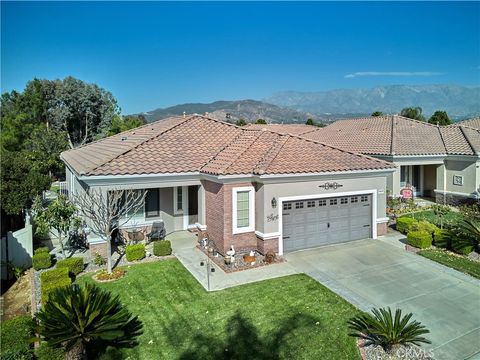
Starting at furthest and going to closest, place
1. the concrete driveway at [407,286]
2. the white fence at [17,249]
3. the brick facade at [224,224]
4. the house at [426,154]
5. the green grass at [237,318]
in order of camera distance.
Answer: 1. the house at [426,154]
2. the brick facade at [224,224]
3. the white fence at [17,249]
4. the concrete driveway at [407,286]
5. the green grass at [237,318]

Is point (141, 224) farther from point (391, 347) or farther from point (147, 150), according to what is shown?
point (391, 347)

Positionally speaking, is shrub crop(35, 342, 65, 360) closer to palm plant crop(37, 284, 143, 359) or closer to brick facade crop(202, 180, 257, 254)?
palm plant crop(37, 284, 143, 359)

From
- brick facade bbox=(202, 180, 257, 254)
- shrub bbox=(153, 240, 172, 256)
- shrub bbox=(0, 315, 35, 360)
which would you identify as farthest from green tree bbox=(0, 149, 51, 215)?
shrub bbox=(0, 315, 35, 360)

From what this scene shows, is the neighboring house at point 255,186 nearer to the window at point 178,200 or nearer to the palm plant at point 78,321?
the window at point 178,200

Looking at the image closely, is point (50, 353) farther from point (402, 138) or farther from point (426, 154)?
point (402, 138)

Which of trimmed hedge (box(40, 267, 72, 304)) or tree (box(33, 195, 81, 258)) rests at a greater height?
tree (box(33, 195, 81, 258))

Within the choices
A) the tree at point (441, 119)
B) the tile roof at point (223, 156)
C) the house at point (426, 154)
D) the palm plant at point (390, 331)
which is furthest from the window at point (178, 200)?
the tree at point (441, 119)
